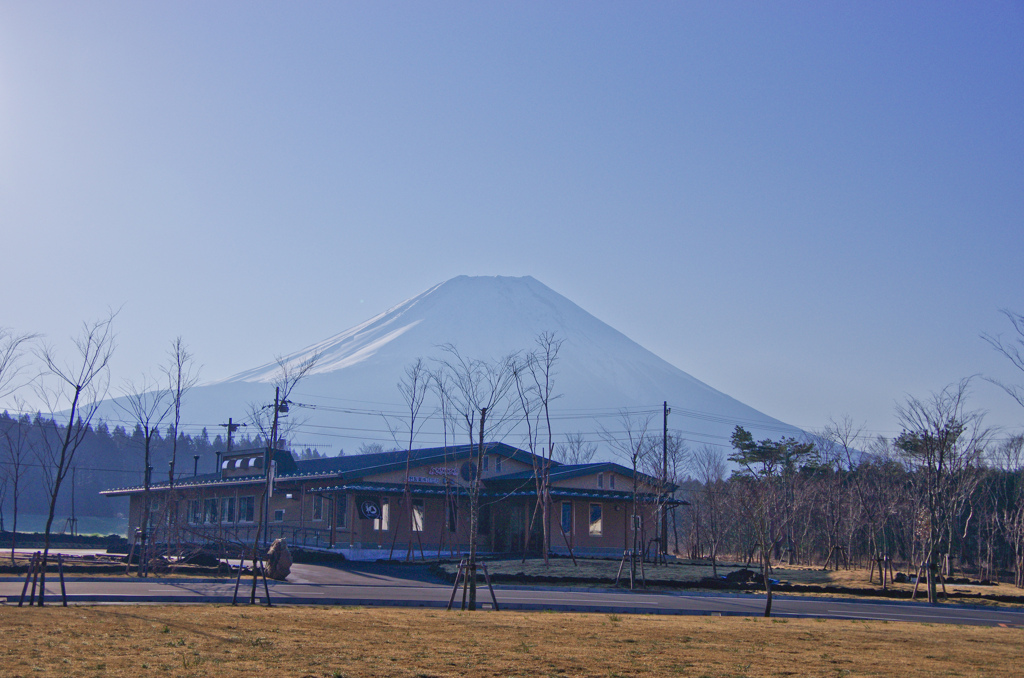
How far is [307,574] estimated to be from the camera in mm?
25547

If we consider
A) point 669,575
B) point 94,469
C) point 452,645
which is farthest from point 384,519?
point 94,469

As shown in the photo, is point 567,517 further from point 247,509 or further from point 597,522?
point 247,509

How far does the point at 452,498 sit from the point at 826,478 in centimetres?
2291

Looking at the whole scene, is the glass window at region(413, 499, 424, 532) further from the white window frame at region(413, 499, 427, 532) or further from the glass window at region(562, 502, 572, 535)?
the glass window at region(562, 502, 572, 535)

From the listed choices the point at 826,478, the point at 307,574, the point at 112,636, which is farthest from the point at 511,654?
the point at 826,478

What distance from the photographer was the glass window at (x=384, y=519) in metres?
36.5

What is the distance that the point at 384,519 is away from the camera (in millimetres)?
36938

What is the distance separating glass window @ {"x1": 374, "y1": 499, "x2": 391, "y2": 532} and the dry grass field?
72.1 feet

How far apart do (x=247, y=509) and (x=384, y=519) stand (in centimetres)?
946

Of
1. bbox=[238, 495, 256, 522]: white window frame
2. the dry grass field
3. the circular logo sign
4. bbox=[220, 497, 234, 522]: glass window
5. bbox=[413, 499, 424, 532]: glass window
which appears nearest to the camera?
the dry grass field

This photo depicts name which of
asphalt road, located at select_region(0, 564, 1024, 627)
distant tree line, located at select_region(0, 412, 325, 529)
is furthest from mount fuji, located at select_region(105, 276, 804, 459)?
asphalt road, located at select_region(0, 564, 1024, 627)

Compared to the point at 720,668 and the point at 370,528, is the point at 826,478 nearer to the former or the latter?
the point at 370,528

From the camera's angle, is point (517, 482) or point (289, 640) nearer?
point (289, 640)

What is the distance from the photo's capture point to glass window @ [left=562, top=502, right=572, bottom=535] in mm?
38434
